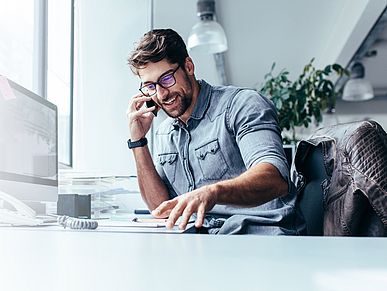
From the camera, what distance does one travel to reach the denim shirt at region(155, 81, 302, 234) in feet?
4.49

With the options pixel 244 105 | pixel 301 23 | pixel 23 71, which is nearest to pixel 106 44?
pixel 23 71

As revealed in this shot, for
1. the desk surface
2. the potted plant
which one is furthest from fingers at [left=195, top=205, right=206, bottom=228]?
the potted plant

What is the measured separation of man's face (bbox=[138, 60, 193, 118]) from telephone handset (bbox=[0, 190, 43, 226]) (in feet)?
1.98

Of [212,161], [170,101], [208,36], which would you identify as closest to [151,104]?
[170,101]

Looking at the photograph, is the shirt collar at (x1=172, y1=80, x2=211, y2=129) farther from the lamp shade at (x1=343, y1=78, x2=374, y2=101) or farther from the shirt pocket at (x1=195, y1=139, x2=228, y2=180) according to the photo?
the lamp shade at (x1=343, y1=78, x2=374, y2=101)

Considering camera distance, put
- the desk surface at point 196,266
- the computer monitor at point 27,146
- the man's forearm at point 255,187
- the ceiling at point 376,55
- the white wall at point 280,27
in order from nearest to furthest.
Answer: the desk surface at point 196,266, the man's forearm at point 255,187, the computer monitor at point 27,146, the white wall at point 280,27, the ceiling at point 376,55

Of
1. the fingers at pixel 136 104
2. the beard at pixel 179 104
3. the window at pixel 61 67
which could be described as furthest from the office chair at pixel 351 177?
the window at pixel 61 67

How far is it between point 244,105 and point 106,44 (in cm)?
196

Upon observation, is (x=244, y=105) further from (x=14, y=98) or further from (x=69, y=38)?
(x=69, y=38)

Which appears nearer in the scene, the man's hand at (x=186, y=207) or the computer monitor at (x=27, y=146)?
the man's hand at (x=186, y=207)

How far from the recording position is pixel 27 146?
1546 millimetres

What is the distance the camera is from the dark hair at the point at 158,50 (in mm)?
1647

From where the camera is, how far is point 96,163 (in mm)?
3117

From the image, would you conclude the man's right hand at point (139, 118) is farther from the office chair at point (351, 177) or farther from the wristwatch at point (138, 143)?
the office chair at point (351, 177)
